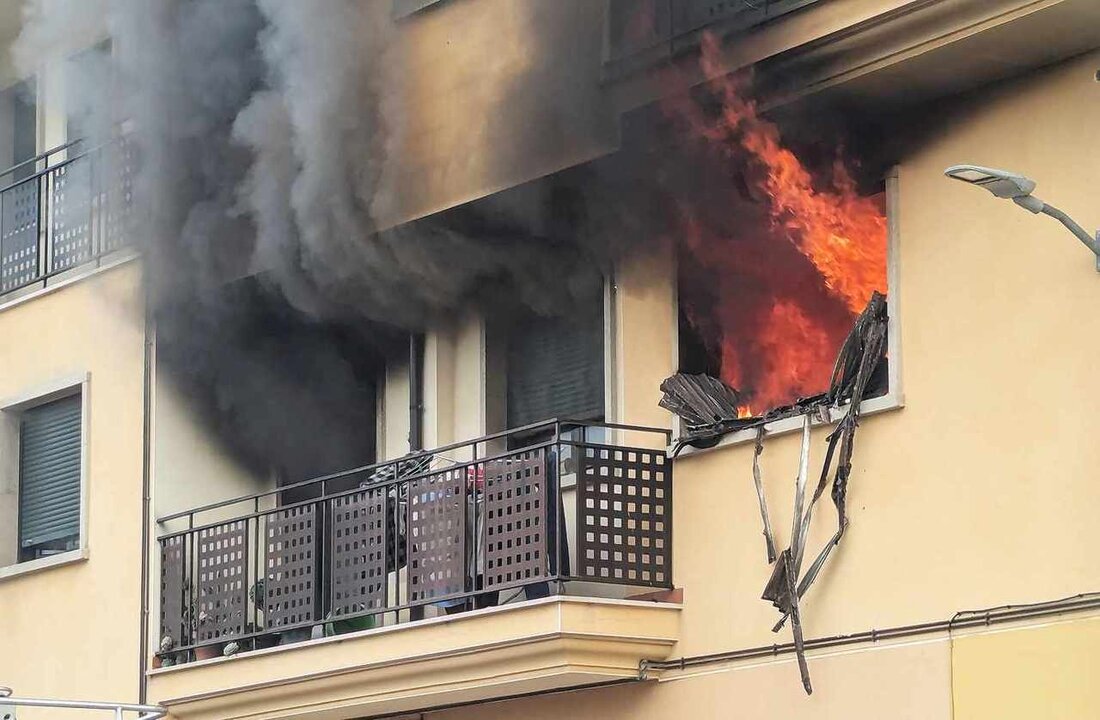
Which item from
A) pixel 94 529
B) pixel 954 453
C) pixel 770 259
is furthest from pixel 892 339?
pixel 94 529

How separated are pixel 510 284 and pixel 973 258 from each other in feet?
14.4

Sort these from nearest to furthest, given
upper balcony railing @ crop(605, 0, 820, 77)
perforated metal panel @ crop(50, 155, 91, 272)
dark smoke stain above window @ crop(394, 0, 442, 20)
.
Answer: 1. upper balcony railing @ crop(605, 0, 820, 77)
2. dark smoke stain above window @ crop(394, 0, 442, 20)
3. perforated metal panel @ crop(50, 155, 91, 272)

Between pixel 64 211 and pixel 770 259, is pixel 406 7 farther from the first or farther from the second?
pixel 64 211

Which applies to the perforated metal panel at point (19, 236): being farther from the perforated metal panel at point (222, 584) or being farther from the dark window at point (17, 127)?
the perforated metal panel at point (222, 584)

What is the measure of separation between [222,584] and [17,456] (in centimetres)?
371

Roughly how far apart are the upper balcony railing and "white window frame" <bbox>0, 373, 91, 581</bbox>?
6618 mm

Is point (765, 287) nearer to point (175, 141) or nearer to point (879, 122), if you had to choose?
point (879, 122)

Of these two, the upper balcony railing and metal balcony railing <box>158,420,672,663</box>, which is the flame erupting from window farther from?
metal balcony railing <box>158,420,672,663</box>

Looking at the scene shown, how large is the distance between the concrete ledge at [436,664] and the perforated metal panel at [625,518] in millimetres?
219

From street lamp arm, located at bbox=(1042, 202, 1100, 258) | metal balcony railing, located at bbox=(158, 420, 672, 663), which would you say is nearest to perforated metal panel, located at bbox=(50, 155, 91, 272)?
metal balcony railing, located at bbox=(158, 420, 672, 663)

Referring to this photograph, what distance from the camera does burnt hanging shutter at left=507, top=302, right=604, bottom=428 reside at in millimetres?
15008

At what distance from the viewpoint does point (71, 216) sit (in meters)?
19.0

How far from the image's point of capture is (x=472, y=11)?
1466cm

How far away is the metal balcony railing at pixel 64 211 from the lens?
18156 mm
